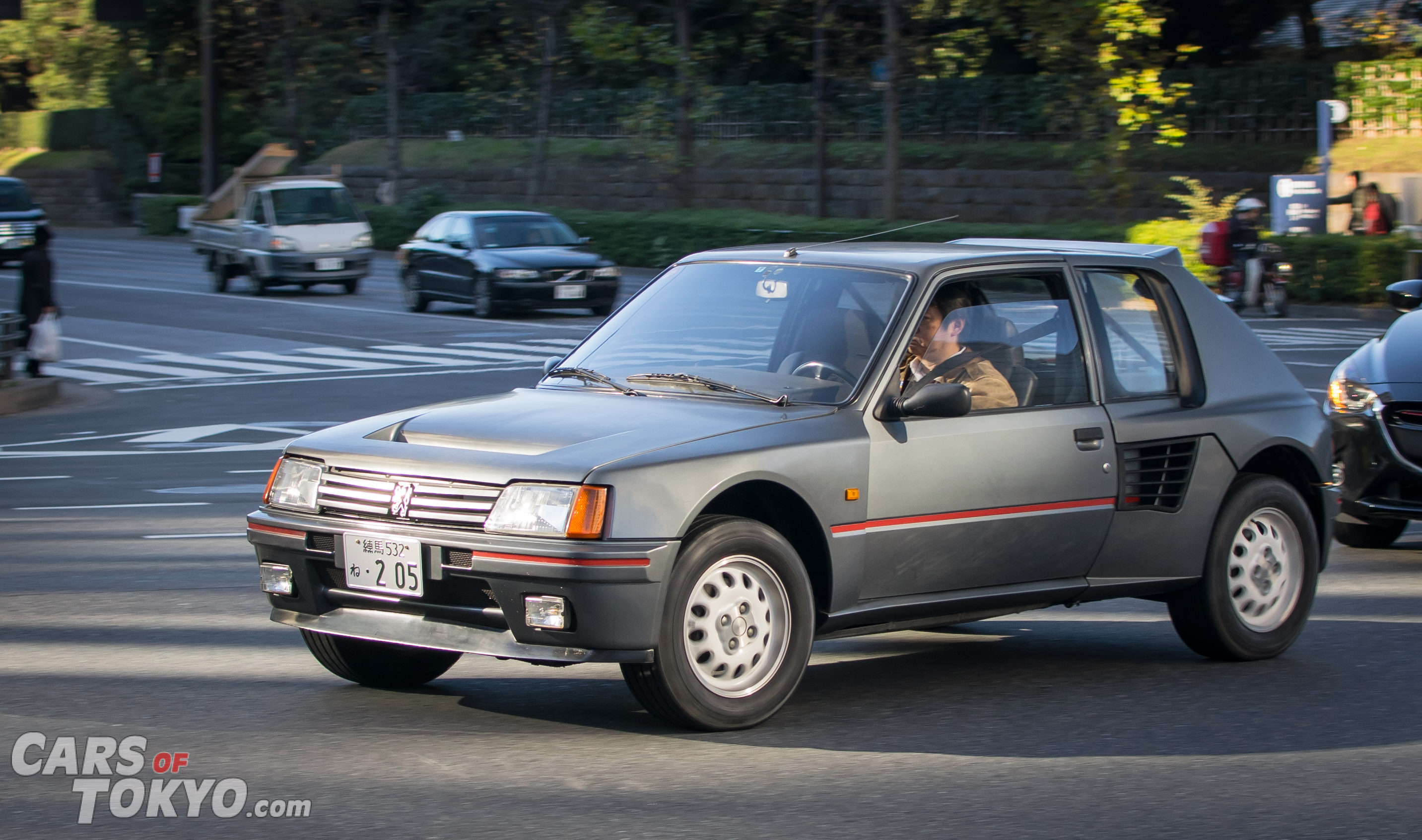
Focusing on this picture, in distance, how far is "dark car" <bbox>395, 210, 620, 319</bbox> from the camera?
87.7ft

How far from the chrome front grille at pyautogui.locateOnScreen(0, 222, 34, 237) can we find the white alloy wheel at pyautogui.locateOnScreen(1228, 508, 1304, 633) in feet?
126

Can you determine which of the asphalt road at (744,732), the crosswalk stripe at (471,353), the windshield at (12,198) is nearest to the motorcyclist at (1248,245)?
the crosswalk stripe at (471,353)

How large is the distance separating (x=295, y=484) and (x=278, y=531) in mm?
163

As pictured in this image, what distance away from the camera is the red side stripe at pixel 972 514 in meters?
5.77

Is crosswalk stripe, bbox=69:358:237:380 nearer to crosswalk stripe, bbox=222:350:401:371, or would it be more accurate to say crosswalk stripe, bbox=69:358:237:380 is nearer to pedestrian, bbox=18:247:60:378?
crosswalk stripe, bbox=222:350:401:371

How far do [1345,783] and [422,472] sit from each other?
289cm

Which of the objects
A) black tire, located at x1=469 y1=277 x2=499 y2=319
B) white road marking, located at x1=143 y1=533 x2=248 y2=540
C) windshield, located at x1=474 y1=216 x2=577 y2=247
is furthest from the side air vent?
windshield, located at x1=474 y1=216 x2=577 y2=247

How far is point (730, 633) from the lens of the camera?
5477 mm

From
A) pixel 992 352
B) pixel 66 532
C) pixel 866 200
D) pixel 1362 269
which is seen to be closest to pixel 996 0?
pixel 866 200

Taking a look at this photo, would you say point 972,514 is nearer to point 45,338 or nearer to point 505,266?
point 45,338

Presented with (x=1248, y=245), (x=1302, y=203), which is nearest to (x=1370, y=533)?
(x=1248, y=245)

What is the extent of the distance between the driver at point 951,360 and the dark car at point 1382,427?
11.3ft

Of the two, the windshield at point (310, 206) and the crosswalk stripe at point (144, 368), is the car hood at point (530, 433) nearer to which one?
the crosswalk stripe at point (144, 368)

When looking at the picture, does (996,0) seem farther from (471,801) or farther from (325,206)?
(471,801)
